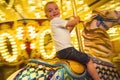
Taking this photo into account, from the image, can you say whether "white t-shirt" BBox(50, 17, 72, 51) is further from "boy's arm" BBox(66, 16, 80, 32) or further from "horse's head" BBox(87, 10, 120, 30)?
"horse's head" BBox(87, 10, 120, 30)

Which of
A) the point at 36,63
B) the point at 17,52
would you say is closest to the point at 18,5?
the point at 17,52

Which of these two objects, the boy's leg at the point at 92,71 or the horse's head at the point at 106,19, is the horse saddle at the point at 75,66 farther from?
the horse's head at the point at 106,19

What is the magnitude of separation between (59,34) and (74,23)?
0.66 feet

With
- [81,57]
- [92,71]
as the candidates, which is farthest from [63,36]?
[92,71]

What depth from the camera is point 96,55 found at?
110 inches

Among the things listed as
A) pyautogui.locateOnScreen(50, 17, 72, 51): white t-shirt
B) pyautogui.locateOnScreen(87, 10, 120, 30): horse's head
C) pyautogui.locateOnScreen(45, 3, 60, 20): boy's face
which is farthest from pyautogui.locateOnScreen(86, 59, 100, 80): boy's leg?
pyautogui.locateOnScreen(45, 3, 60, 20): boy's face

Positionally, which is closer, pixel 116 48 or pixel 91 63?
pixel 91 63

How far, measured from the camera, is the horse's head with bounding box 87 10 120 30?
111 inches

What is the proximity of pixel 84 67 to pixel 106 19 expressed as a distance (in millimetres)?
540

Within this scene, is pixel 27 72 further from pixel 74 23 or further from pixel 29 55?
pixel 29 55

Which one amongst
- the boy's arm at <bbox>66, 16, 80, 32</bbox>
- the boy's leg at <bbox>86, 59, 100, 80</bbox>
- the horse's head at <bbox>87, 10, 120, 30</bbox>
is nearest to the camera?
the boy's leg at <bbox>86, 59, 100, 80</bbox>

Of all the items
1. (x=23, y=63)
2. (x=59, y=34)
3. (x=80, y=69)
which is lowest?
(x=23, y=63)

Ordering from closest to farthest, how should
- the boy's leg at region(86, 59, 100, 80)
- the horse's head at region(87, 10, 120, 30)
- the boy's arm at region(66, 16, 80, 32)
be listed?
the boy's leg at region(86, 59, 100, 80), the boy's arm at region(66, 16, 80, 32), the horse's head at region(87, 10, 120, 30)

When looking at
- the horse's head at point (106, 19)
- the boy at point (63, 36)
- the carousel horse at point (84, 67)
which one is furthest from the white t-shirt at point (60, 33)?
the horse's head at point (106, 19)
